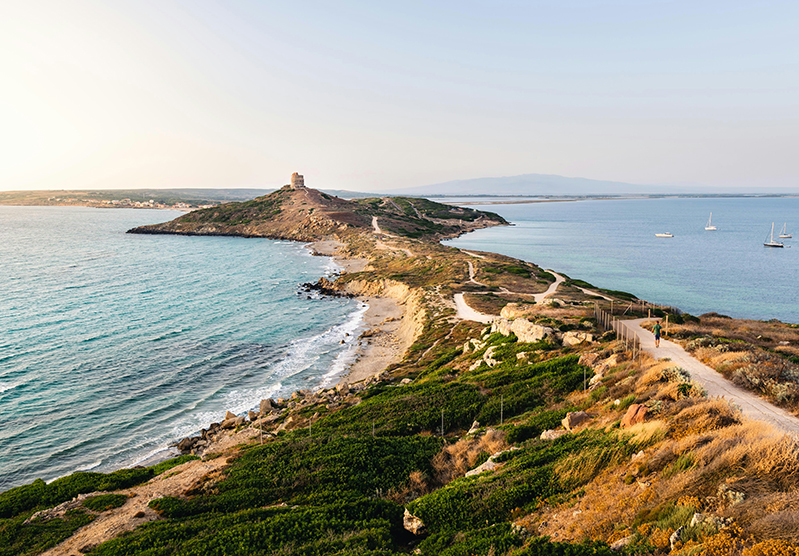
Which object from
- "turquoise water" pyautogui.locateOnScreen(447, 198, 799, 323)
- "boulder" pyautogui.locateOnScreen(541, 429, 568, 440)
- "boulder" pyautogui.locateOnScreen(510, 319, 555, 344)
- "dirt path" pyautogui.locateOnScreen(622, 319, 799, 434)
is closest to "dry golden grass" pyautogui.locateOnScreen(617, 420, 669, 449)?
"boulder" pyautogui.locateOnScreen(541, 429, 568, 440)

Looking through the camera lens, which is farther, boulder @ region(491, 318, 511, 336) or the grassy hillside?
boulder @ region(491, 318, 511, 336)

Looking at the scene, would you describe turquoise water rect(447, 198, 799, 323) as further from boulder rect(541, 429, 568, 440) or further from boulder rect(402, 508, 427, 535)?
boulder rect(402, 508, 427, 535)

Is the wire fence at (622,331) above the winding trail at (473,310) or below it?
above

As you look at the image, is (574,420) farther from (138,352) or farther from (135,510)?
(138,352)

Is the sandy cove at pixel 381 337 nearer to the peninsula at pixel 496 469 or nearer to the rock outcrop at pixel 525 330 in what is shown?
the peninsula at pixel 496 469

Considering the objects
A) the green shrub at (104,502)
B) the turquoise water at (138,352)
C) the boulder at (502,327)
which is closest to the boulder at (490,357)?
the boulder at (502,327)
